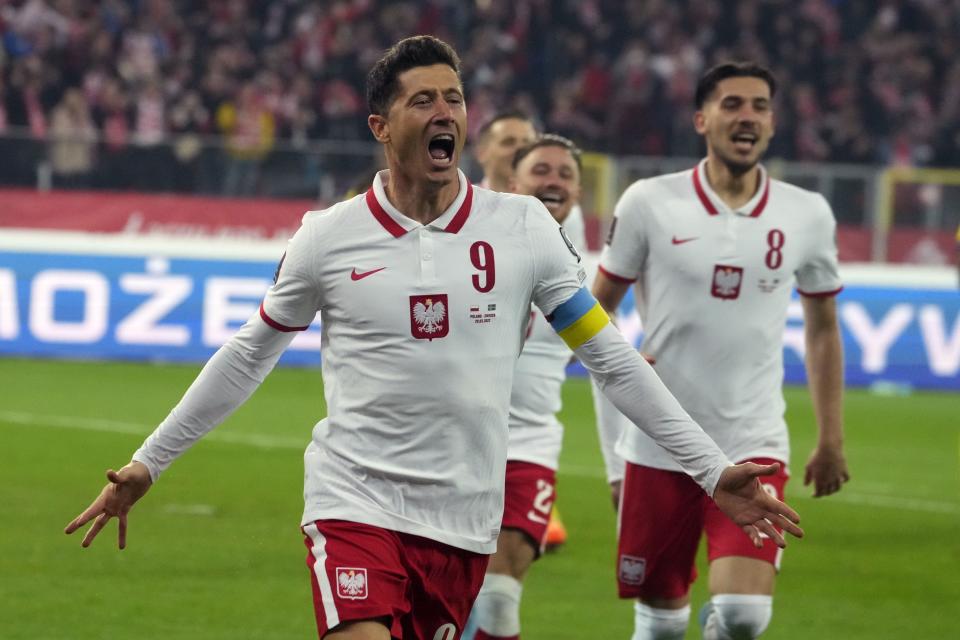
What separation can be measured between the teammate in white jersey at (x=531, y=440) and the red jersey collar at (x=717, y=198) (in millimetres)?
555

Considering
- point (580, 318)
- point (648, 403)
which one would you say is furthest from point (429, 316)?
point (648, 403)

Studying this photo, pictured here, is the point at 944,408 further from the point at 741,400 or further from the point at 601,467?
the point at 741,400

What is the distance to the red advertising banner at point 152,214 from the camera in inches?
770

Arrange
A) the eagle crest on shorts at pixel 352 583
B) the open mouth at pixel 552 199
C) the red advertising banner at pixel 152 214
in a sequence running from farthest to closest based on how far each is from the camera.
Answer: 1. the red advertising banner at pixel 152 214
2. the open mouth at pixel 552 199
3. the eagle crest on shorts at pixel 352 583

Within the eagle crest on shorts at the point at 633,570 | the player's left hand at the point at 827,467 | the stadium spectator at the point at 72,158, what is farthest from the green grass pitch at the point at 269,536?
the stadium spectator at the point at 72,158

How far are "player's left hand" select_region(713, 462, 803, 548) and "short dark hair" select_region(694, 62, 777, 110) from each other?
2.43 meters

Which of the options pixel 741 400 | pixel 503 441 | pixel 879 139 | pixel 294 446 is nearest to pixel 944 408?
pixel 294 446

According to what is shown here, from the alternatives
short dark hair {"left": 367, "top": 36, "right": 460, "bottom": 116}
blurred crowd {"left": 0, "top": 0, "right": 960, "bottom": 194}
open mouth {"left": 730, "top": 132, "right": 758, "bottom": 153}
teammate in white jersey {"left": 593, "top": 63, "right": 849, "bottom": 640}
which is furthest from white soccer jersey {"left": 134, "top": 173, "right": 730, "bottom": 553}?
blurred crowd {"left": 0, "top": 0, "right": 960, "bottom": 194}

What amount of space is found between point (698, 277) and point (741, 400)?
0.46 m

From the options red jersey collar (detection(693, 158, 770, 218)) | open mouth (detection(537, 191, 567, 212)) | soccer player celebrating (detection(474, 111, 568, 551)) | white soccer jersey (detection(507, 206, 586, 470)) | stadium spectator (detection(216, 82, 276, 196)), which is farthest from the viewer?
stadium spectator (detection(216, 82, 276, 196))

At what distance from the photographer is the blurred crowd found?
2147 cm

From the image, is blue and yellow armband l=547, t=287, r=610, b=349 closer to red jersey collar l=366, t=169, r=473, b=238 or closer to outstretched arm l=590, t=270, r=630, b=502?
Answer: red jersey collar l=366, t=169, r=473, b=238

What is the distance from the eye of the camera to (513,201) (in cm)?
462

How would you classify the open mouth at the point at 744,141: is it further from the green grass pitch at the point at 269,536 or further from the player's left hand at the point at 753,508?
the green grass pitch at the point at 269,536
